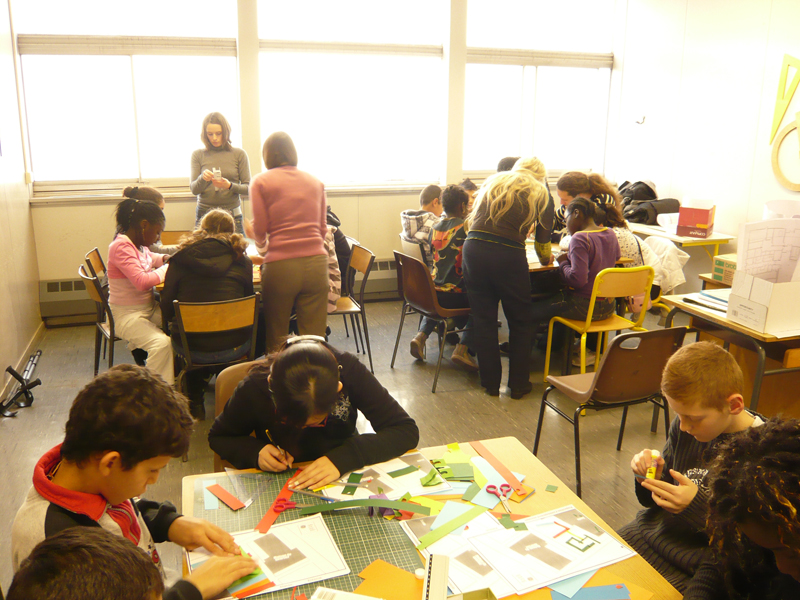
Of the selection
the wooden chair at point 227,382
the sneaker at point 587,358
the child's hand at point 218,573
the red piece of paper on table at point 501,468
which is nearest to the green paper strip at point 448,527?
the red piece of paper on table at point 501,468

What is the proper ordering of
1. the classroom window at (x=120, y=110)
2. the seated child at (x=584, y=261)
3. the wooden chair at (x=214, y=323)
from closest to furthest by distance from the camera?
the wooden chair at (x=214, y=323) < the seated child at (x=584, y=261) < the classroom window at (x=120, y=110)

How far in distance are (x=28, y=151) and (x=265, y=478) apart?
15.8 ft

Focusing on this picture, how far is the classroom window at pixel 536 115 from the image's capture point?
639 centimetres

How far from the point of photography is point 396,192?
589 centimetres

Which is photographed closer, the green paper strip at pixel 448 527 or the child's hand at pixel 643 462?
the green paper strip at pixel 448 527

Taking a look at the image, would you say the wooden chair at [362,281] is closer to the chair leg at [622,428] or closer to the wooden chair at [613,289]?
the wooden chair at [613,289]

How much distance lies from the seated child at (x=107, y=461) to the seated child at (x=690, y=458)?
3.53 feet

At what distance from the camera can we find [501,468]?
1.58m

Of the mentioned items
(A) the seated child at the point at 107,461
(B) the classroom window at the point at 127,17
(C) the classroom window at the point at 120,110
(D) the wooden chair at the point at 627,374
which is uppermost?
(B) the classroom window at the point at 127,17

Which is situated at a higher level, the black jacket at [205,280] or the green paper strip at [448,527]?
the black jacket at [205,280]

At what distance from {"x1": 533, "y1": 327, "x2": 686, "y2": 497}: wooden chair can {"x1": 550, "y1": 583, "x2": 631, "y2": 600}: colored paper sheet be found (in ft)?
4.38

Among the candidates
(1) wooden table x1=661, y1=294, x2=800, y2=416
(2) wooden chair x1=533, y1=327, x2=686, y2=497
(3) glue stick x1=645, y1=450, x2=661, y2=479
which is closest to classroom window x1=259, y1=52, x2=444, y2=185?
(1) wooden table x1=661, y1=294, x2=800, y2=416

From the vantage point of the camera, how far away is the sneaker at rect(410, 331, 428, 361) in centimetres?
425

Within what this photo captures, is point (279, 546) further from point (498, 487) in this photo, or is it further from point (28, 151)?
point (28, 151)
